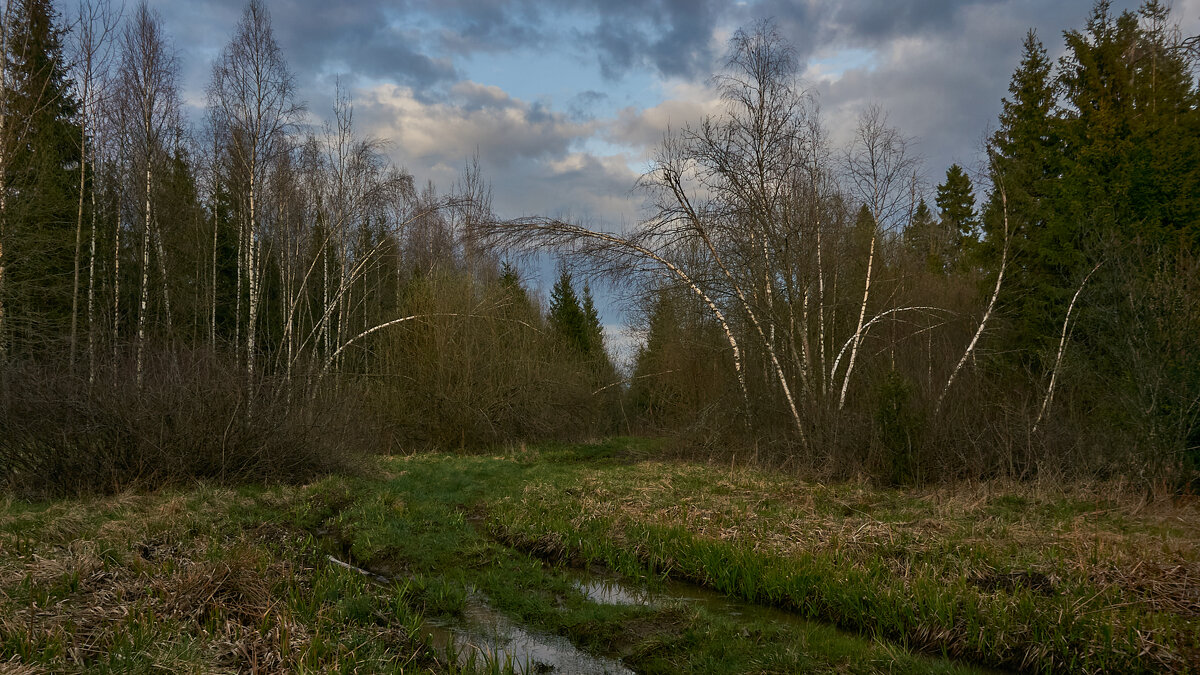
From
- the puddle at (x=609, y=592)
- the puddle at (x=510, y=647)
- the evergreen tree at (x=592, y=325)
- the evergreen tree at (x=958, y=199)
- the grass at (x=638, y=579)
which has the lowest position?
the puddle at (x=609, y=592)

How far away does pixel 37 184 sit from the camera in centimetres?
1568

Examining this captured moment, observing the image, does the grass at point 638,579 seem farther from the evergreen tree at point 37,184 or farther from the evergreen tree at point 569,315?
the evergreen tree at point 569,315

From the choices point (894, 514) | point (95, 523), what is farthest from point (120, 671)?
point (894, 514)

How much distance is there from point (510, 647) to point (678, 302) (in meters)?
16.1

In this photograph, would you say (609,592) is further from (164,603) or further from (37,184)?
(37,184)

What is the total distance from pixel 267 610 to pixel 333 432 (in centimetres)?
894

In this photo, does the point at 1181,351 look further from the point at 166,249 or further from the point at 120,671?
A: the point at 166,249

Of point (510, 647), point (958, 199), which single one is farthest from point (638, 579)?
point (958, 199)

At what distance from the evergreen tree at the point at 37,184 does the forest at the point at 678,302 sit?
14cm

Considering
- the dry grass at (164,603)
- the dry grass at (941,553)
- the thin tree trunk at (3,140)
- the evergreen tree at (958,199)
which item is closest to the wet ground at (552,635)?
the dry grass at (941,553)

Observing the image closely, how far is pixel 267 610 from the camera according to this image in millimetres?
4695

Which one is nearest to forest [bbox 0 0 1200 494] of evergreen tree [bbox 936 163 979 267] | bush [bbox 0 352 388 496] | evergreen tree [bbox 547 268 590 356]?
bush [bbox 0 352 388 496]

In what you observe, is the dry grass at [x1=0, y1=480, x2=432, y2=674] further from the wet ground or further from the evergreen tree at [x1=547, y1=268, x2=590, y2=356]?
the evergreen tree at [x1=547, y1=268, x2=590, y2=356]

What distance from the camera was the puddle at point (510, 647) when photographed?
486cm
